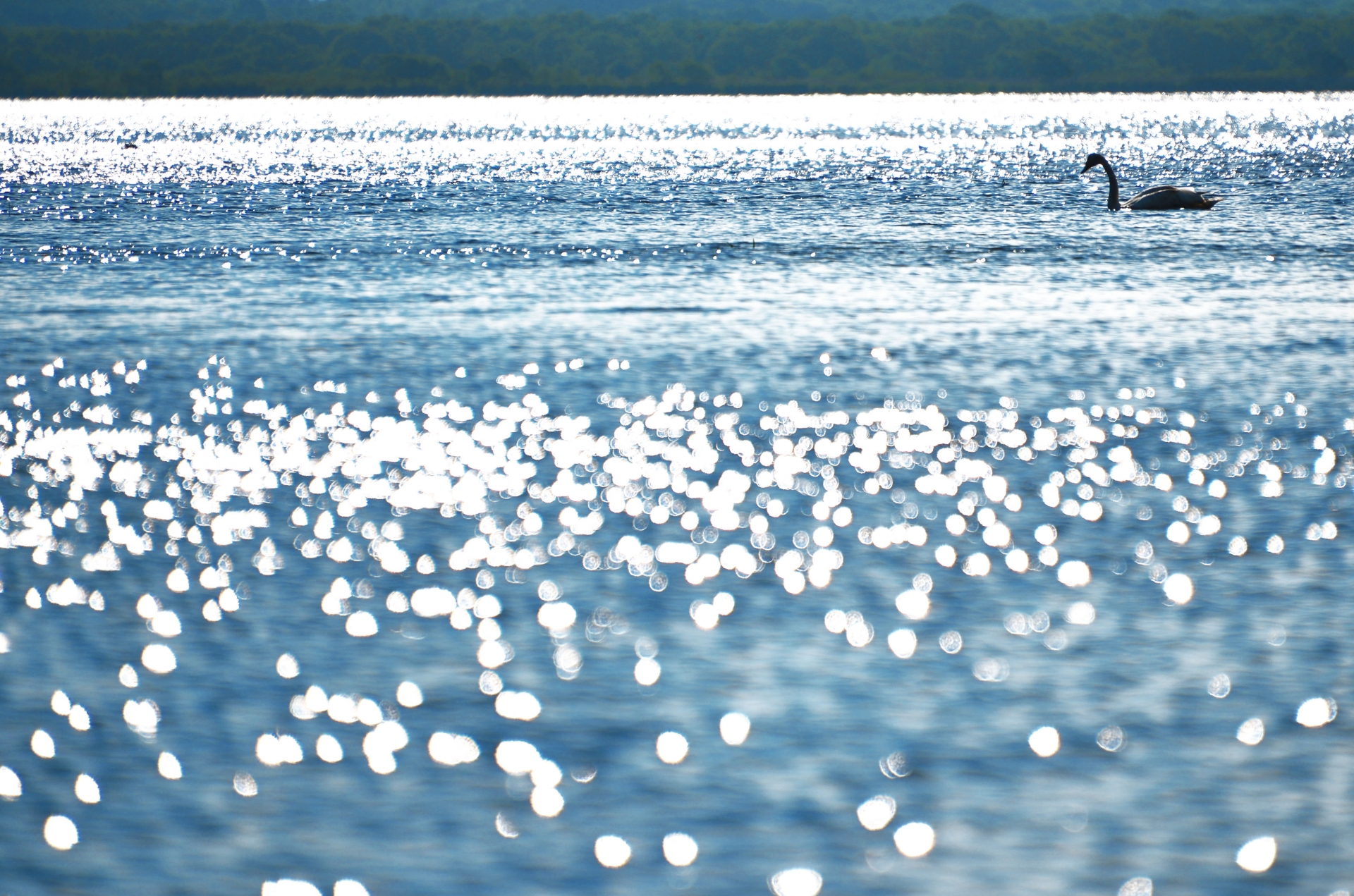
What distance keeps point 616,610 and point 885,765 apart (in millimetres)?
4141

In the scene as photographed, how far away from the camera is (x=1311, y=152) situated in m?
125

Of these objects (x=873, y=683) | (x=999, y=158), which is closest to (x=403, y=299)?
(x=873, y=683)

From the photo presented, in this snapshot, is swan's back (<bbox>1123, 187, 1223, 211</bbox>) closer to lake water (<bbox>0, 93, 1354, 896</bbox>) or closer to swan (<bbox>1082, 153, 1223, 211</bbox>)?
swan (<bbox>1082, 153, 1223, 211</bbox>)

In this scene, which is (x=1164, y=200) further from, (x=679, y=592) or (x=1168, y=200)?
(x=679, y=592)

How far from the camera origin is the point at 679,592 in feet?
49.8

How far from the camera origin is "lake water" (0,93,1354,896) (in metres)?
10.0

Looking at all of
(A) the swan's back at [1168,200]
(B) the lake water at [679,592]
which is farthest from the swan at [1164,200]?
(B) the lake water at [679,592]

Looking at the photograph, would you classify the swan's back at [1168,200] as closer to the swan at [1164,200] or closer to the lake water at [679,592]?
the swan at [1164,200]

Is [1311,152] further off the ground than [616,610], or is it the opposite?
[1311,152]

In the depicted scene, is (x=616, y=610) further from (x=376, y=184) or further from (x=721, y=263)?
(x=376, y=184)

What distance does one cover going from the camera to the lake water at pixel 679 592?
1003cm

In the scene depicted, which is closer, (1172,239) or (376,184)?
(1172,239)

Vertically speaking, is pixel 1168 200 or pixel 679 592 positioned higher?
pixel 1168 200

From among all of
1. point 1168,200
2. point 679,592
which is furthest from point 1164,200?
point 679,592
